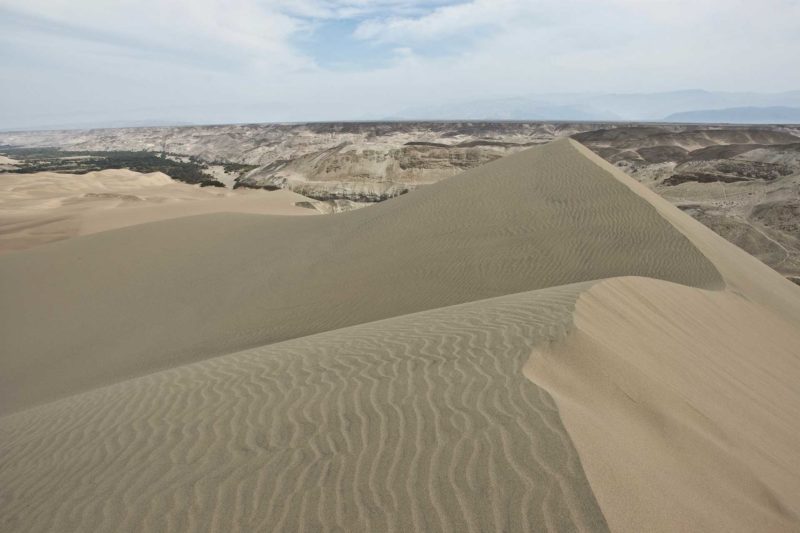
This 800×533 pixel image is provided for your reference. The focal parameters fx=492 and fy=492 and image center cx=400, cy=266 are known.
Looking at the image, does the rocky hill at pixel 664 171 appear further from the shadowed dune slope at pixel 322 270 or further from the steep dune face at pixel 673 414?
the steep dune face at pixel 673 414

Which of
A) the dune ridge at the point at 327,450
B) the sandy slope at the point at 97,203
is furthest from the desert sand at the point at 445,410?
the sandy slope at the point at 97,203

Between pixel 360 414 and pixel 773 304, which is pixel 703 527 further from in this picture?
pixel 773 304

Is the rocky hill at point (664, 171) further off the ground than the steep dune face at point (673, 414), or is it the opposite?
the steep dune face at point (673, 414)

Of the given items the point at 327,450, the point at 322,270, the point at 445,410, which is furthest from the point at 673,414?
the point at 322,270

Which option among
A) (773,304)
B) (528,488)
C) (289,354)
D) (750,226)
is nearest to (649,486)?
(528,488)

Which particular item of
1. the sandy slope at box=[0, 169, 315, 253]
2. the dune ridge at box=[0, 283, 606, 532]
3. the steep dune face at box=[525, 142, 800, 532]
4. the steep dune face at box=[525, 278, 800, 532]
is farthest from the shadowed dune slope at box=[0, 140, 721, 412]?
the sandy slope at box=[0, 169, 315, 253]

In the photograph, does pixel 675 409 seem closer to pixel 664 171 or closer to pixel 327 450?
pixel 327 450

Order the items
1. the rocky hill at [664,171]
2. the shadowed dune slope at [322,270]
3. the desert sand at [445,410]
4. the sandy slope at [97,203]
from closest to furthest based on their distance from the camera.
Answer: the desert sand at [445,410] < the shadowed dune slope at [322,270] < the rocky hill at [664,171] < the sandy slope at [97,203]
